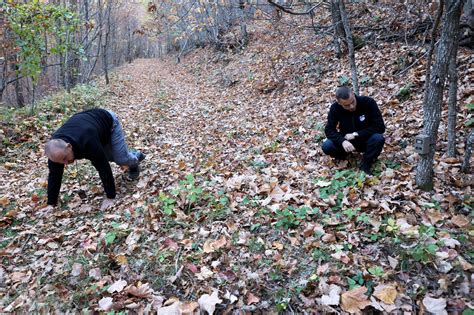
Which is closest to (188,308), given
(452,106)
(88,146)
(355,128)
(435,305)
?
(435,305)

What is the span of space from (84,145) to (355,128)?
12.7ft

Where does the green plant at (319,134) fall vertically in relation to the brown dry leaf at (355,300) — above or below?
above

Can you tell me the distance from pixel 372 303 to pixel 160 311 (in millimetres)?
1757

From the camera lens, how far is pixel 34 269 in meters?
3.36

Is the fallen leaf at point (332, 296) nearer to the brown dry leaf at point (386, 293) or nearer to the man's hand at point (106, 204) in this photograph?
the brown dry leaf at point (386, 293)

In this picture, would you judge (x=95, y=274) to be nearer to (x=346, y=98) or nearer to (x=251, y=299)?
(x=251, y=299)

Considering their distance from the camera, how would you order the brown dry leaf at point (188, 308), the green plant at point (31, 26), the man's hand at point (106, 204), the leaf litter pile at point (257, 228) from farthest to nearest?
the green plant at point (31, 26) < the man's hand at point (106, 204) < the leaf litter pile at point (257, 228) < the brown dry leaf at point (188, 308)

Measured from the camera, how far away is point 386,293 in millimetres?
2469

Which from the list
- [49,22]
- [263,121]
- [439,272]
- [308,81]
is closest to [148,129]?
[263,121]

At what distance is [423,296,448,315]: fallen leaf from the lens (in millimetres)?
2303

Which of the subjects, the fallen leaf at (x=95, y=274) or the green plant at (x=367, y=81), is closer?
the fallen leaf at (x=95, y=274)

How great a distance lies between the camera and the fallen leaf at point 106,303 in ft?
8.76

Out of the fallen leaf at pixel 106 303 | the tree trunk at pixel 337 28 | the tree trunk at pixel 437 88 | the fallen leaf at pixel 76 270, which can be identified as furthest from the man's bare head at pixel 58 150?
the tree trunk at pixel 337 28

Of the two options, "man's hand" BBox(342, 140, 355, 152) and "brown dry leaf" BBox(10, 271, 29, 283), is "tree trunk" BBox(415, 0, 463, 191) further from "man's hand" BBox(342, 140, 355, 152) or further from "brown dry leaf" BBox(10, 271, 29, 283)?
"brown dry leaf" BBox(10, 271, 29, 283)
